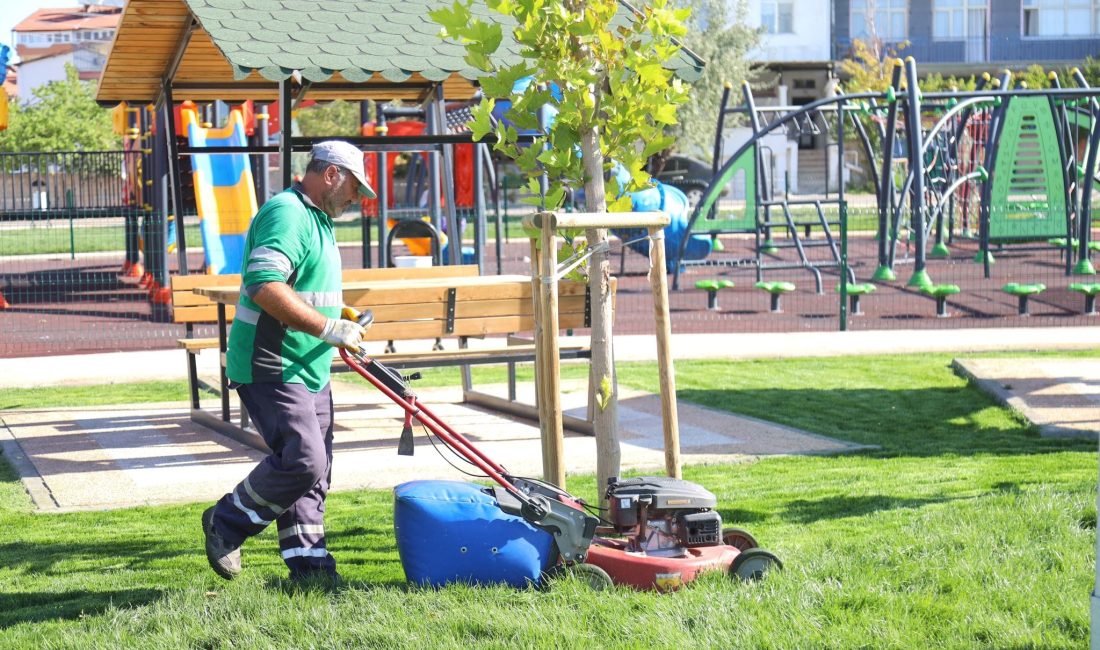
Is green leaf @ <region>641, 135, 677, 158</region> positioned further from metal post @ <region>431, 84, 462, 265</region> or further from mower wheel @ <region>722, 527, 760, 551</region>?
metal post @ <region>431, 84, 462, 265</region>

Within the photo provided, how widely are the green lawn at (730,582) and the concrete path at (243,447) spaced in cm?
30

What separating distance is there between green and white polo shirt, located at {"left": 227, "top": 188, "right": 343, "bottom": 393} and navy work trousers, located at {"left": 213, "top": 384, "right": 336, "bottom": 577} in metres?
0.07

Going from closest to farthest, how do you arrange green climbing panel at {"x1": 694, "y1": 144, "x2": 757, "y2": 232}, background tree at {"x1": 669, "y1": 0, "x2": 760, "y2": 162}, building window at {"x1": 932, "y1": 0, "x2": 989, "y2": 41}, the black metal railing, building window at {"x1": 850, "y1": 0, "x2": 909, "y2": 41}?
1. the black metal railing
2. green climbing panel at {"x1": 694, "y1": 144, "x2": 757, "y2": 232}
3. background tree at {"x1": 669, "y1": 0, "x2": 760, "y2": 162}
4. building window at {"x1": 850, "y1": 0, "x2": 909, "y2": 41}
5. building window at {"x1": 932, "y1": 0, "x2": 989, "y2": 41}

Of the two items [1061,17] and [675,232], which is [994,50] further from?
[675,232]

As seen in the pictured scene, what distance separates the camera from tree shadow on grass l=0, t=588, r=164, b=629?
15.8 ft

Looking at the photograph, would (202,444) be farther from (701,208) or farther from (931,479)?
(701,208)

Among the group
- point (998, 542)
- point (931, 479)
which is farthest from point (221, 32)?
point (998, 542)

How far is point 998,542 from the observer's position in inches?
213

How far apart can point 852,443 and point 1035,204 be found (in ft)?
47.8

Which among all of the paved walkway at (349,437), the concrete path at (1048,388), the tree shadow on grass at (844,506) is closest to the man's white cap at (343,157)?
the tree shadow on grass at (844,506)

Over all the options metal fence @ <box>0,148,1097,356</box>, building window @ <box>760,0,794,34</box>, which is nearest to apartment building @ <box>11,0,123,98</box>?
building window @ <box>760,0,794,34</box>

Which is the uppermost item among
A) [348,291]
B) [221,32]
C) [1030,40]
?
[1030,40]

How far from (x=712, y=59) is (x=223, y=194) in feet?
102

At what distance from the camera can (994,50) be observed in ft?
200
